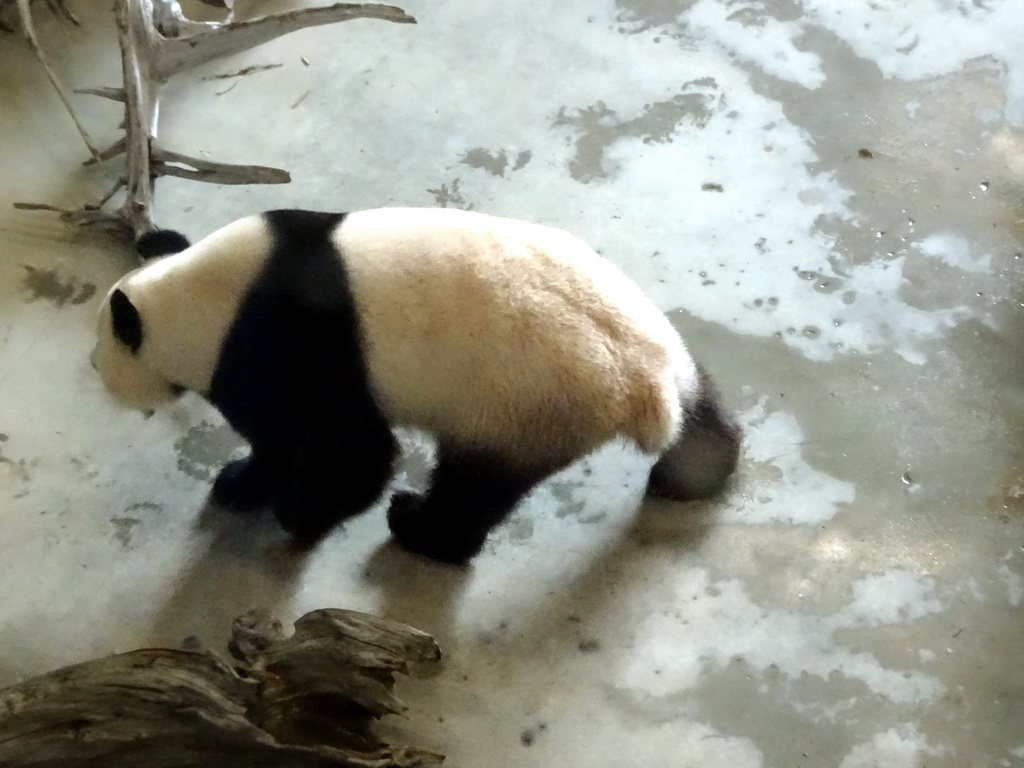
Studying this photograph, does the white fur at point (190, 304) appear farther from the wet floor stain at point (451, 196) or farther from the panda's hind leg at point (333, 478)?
the wet floor stain at point (451, 196)

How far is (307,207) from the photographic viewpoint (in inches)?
108

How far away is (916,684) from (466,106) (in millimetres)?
2083

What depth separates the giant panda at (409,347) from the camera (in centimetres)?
174

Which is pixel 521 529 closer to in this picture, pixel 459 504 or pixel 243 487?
pixel 459 504

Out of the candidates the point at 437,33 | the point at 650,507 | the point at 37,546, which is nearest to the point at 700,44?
the point at 437,33

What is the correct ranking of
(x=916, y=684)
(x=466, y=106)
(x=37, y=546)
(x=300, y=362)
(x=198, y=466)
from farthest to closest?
(x=466, y=106)
(x=198, y=466)
(x=37, y=546)
(x=916, y=684)
(x=300, y=362)

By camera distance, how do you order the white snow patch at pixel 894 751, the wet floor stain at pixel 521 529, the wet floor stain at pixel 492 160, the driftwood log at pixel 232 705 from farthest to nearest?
the wet floor stain at pixel 492 160 < the wet floor stain at pixel 521 529 < the white snow patch at pixel 894 751 < the driftwood log at pixel 232 705

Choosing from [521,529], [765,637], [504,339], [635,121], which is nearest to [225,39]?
[635,121]

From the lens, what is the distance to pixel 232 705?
1557mm

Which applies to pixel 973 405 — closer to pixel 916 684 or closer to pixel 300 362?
pixel 916 684

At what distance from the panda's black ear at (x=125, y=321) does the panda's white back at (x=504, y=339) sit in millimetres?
415

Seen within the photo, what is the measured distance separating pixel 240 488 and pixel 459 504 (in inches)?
21.0

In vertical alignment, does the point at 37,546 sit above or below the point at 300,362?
below

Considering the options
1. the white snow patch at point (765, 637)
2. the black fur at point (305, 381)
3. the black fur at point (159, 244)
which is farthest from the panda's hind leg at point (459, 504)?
the black fur at point (159, 244)
